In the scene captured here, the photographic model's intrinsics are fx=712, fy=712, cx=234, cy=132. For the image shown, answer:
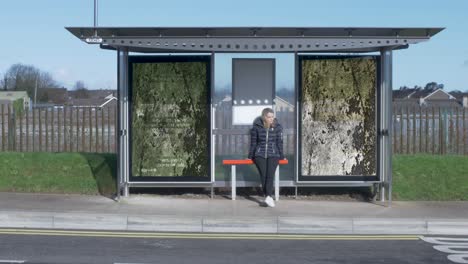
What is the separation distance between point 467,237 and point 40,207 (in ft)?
22.1

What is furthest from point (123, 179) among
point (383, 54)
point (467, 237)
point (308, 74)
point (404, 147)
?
point (404, 147)

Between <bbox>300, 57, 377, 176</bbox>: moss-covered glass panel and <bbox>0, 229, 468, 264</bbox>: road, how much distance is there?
2.68 meters

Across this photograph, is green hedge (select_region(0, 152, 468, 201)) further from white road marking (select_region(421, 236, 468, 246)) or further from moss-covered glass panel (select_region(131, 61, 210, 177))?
white road marking (select_region(421, 236, 468, 246))

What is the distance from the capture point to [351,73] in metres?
12.8

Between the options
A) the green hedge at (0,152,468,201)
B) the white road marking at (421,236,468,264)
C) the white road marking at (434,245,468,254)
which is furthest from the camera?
the green hedge at (0,152,468,201)

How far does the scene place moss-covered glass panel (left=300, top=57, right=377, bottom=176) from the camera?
42.1 feet

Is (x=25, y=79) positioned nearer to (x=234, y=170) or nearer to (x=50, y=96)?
(x=50, y=96)

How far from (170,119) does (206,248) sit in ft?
13.3

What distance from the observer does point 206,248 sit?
9375 millimetres

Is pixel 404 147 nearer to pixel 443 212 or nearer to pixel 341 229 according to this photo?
pixel 443 212

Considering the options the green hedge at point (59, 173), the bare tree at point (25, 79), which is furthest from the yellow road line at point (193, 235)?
the bare tree at point (25, 79)

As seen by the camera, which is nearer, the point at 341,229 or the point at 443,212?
the point at 341,229

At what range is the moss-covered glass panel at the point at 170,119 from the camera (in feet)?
42.0

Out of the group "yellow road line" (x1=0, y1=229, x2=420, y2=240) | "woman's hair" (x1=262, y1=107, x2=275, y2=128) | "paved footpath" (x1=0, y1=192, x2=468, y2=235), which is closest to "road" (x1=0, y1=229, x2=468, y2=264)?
"yellow road line" (x1=0, y1=229, x2=420, y2=240)
